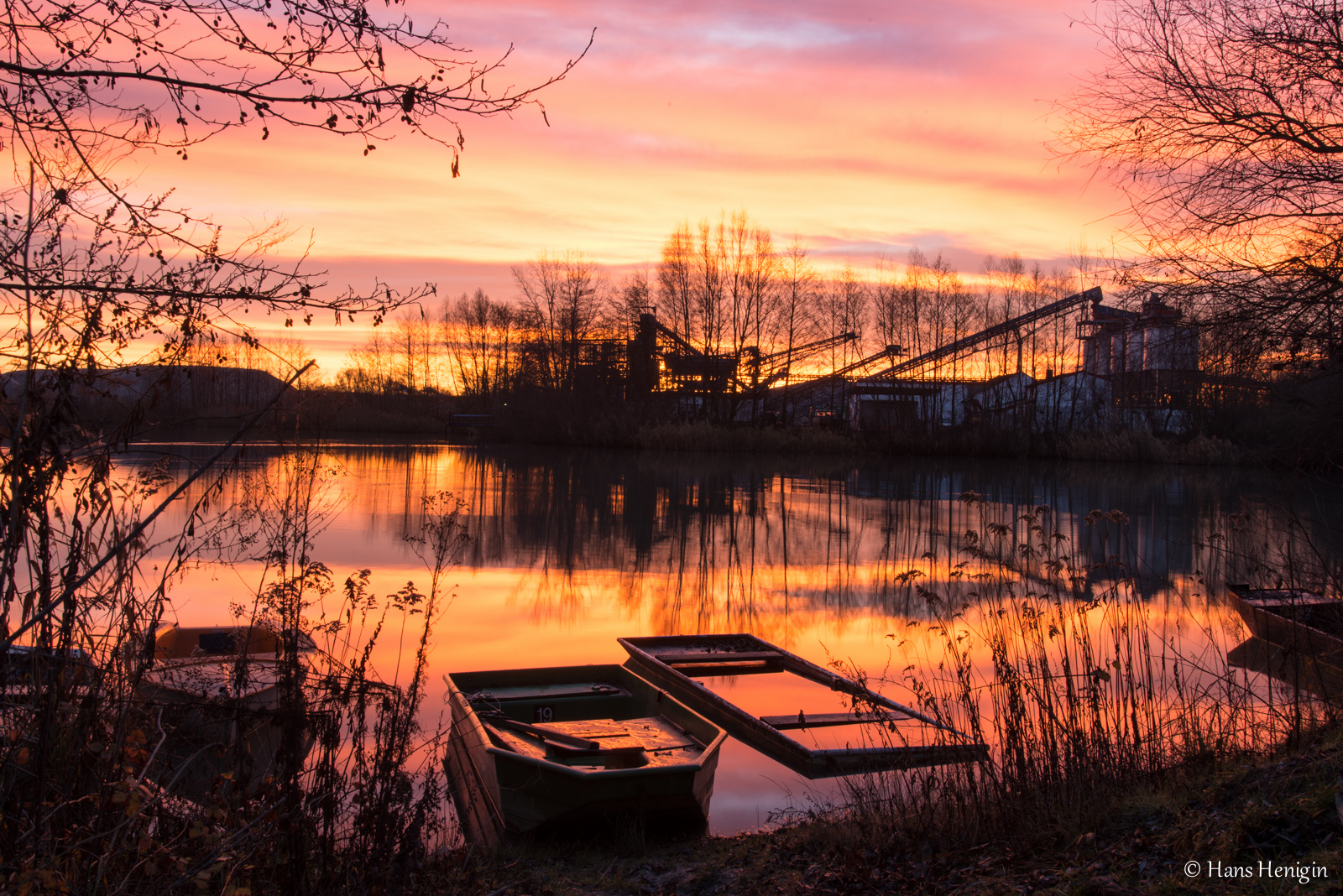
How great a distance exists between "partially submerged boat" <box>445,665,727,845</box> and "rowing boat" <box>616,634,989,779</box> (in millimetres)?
871

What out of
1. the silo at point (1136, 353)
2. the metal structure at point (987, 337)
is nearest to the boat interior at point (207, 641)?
the silo at point (1136, 353)

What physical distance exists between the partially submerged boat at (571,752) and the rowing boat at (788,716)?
871 millimetres

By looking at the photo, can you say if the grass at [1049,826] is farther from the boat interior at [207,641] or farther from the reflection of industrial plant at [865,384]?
the reflection of industrial plant at [865,384]

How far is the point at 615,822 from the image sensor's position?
6.72 metres

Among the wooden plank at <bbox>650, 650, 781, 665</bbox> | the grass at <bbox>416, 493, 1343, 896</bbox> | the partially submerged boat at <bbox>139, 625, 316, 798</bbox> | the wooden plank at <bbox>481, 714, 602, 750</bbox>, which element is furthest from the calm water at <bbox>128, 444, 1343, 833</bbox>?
the partially submerged boat at <bbox>139, 625, 316, 798</bbox>

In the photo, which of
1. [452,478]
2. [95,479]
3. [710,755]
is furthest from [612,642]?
[452,478]

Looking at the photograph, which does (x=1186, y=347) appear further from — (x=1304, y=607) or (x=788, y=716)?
(x=788, y=716)

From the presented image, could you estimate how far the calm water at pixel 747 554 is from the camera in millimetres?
10148

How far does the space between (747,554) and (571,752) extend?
41.8ft

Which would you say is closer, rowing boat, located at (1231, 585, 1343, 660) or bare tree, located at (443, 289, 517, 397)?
rowing boat, located at (1231, 585, 1343, 660)

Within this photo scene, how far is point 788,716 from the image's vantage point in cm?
930

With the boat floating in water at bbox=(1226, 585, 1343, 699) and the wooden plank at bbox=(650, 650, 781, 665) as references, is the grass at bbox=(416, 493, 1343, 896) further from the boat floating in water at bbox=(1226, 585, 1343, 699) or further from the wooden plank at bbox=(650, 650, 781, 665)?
the wooden plank at bbox=(650, 650, 781, 665)

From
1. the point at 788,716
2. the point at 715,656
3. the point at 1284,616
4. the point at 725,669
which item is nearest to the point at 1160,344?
the point at 1284,616

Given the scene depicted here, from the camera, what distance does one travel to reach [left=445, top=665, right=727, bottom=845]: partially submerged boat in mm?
6582
